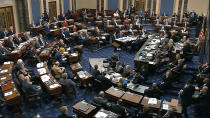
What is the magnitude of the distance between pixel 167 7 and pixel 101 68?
12713 mm

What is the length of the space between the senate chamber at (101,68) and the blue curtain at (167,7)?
0.30ft

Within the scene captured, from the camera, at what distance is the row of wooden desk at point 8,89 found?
7793 mm

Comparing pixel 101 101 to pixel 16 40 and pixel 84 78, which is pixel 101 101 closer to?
pixel 84 78

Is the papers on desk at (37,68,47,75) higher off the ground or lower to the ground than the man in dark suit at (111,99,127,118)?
higher

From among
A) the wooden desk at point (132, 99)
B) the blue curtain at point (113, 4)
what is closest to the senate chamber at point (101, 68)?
the wooden desk at point (132, 99)

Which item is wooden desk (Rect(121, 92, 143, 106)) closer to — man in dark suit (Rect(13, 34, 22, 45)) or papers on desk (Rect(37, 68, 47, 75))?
papers on desk (Rect(37, 68, 47, 75))

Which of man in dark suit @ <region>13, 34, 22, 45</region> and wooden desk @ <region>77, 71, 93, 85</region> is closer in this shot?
wooden desk @ <region>77, 71, 93, 85</region>

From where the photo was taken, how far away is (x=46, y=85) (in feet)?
28.8

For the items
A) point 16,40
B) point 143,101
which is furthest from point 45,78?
point 16,40

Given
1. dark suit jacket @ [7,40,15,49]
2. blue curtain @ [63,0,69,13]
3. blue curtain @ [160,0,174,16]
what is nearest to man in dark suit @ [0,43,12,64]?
dark suit jacket @ [7,40,15,49]

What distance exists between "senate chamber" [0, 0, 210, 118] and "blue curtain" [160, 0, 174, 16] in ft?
0.30

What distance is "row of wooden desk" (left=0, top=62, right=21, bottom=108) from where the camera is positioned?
25.6 ft

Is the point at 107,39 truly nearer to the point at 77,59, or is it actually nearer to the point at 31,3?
the point at 77,59

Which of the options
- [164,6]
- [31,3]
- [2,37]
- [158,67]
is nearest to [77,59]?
[158,67]
